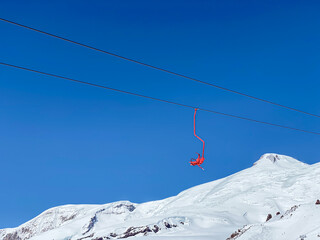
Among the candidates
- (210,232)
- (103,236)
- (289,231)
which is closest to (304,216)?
(289,231)

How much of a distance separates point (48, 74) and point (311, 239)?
3999 cm

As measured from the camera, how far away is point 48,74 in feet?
43.9

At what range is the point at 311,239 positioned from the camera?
4300 cm

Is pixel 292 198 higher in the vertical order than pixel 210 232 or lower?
higher

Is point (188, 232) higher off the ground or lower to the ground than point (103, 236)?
lower

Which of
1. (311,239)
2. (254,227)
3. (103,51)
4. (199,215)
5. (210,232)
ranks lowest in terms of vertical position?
(311,239)

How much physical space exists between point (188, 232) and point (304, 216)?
88.4 metres

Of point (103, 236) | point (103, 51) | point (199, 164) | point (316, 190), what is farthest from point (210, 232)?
point (103, 51)

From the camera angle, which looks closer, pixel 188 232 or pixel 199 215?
pixel 188 232

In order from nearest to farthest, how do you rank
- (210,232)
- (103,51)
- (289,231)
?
(103,51)
(289,231)
(210,232)

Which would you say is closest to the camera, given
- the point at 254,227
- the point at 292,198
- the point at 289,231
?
the point at 289,231

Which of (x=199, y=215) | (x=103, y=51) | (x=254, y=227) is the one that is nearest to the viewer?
(x=103, y=51)

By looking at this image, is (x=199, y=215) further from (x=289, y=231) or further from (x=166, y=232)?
(x=289, y=231)

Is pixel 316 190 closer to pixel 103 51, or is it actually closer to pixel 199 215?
pixel 199 215
